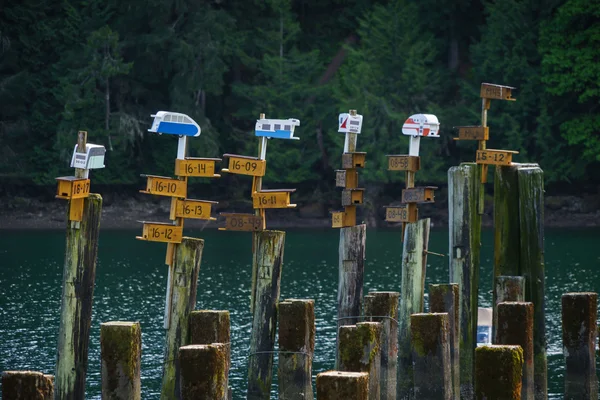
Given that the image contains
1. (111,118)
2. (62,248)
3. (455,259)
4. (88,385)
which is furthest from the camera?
(111,118)

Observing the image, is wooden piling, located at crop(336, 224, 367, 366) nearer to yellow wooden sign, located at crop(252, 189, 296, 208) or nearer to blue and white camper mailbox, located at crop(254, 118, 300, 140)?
yellow wooden sign, located at crop(252, 189, 296, 208)

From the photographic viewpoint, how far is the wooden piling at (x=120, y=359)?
1340cm

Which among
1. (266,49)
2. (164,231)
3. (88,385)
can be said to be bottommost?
(88,385)

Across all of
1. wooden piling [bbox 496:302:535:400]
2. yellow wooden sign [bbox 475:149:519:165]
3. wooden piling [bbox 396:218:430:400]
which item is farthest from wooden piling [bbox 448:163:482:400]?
wooden piling [bbox 496:302:535:400]

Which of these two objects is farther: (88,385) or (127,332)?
(88,385)

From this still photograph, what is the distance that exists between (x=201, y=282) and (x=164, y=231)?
1920 cm

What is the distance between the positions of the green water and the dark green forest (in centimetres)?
434

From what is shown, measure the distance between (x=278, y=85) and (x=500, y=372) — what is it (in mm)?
44890

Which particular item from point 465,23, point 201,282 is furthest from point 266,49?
point 201,282

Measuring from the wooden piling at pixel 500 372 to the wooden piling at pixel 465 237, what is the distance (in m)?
6.44

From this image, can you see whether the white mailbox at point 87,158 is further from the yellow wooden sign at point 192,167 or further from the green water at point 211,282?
the green water at point 211,282

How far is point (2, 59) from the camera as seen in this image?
56.2 m

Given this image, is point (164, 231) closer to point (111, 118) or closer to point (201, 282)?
point (201, 282)

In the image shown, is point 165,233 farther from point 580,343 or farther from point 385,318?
point 580,343
